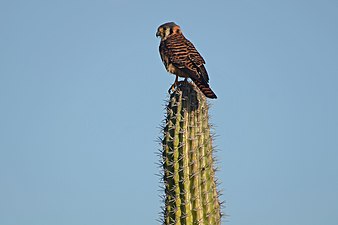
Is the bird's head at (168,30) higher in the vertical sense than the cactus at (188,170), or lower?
higher

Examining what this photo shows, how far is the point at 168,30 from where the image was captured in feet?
→ 26.4

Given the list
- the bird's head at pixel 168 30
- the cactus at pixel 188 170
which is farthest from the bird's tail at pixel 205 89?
the bird's head at pixel 168 30

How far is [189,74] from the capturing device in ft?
23.1

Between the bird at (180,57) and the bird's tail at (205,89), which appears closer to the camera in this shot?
the bird's tail at (205,89)

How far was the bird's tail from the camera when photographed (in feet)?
21.3

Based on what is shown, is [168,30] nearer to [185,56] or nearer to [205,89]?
[185,56]

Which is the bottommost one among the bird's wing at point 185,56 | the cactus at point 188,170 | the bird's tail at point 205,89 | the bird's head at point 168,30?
the cactus at point 188,170

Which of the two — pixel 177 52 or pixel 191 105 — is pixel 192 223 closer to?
pixel 191 105

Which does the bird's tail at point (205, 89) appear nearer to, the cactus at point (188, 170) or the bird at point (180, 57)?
the bird at point (180, 57)

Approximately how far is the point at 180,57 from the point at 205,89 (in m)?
0.95

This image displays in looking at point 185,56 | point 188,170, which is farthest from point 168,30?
point 188,170

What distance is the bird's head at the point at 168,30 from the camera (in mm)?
8031

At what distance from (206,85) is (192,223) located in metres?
1.85

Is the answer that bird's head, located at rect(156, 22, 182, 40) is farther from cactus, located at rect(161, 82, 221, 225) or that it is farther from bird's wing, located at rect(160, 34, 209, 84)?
cactus, located at rect(161, 82, 221, 225)
